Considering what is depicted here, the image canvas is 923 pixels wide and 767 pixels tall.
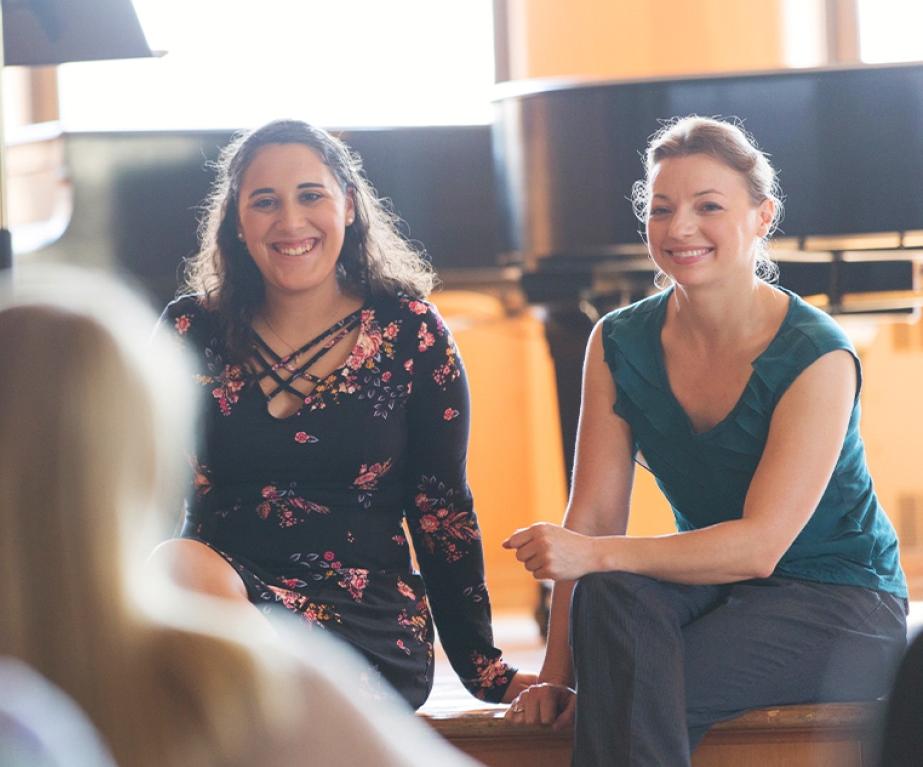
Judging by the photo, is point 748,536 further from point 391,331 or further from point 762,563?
point 391,331

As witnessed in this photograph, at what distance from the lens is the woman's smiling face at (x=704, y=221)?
6.28 ft

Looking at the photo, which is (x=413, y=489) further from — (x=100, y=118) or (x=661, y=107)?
(x=100, y=118)

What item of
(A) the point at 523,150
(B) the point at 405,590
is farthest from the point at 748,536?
(A) the point at 523,150

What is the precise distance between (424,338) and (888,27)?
142 inches

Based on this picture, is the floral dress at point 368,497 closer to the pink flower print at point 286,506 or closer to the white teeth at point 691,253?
the pink flower print at point 286,506

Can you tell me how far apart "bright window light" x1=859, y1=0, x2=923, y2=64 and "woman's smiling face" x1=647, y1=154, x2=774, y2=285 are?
3.46 metres

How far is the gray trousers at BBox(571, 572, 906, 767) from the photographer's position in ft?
5.46

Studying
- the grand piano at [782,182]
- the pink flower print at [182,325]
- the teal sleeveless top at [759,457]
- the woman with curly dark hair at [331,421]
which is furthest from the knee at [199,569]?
the grand piano at [782,182]

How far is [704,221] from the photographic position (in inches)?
75.8

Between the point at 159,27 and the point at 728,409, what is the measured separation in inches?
144

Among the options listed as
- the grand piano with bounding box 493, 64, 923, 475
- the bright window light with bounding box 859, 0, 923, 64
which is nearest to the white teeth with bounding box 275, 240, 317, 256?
the grand piano with bounding box 493, 64, 923, 475

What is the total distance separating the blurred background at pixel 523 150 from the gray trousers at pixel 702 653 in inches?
40.3

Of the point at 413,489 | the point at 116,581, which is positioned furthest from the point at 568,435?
the point at 116,581

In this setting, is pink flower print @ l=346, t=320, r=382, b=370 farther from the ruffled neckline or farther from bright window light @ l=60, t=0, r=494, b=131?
bright window light @ l=60, t=0, r=494, b=131
